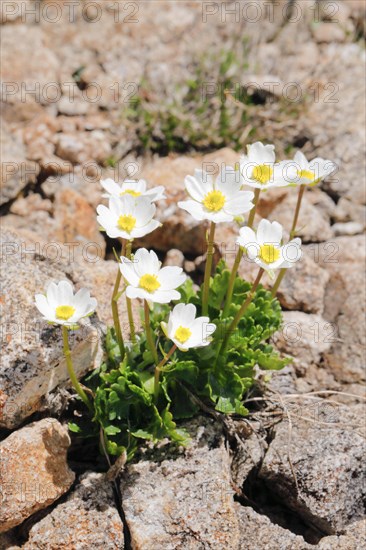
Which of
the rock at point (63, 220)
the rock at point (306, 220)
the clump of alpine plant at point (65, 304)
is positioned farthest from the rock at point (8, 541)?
the rock at point (306, 220)

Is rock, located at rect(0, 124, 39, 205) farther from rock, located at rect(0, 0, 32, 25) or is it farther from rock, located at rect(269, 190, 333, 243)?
rock, located at rect(269, 190, 333, 243)

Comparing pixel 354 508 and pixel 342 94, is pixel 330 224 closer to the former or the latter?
pixel 342 94

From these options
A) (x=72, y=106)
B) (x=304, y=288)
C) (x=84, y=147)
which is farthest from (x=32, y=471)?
(x=72, y=106)

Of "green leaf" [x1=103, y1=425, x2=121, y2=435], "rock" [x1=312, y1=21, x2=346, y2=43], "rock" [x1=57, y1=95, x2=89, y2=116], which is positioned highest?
"rock" [x1=312, y1=21, x2=346, y2=43]

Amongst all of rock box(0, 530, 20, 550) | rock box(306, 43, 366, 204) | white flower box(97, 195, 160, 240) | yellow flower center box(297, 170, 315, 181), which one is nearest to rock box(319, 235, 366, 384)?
rock box(306, 43, 366, 204)

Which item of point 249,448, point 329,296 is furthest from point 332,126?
point 249,448

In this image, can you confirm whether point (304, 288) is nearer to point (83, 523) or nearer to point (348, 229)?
point (348, 229)

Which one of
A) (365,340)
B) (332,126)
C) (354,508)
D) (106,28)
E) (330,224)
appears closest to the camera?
(354,508)
